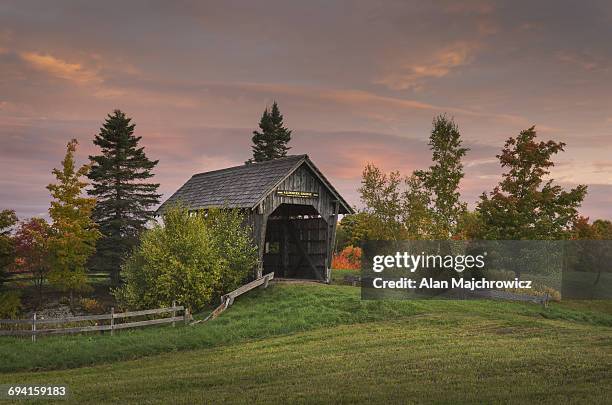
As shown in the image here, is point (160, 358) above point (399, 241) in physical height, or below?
below

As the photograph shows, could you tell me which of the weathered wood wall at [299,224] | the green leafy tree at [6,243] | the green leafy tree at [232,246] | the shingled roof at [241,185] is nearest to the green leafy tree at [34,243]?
the green leafy tree at [6,243]

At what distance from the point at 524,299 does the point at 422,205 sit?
11522 millimetres

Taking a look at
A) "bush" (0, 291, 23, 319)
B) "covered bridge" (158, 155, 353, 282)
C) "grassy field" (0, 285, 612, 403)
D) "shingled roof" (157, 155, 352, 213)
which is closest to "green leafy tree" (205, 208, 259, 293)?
"covered bridge" (158, 155, 353, 282)

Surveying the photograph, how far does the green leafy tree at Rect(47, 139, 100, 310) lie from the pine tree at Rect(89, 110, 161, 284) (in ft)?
18.3

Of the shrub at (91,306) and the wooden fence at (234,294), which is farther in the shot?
the shrub at (91,306)

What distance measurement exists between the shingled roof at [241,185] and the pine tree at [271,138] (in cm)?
2320

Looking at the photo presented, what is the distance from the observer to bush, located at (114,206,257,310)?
2723 centimetres

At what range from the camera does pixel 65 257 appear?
35062 millimetres

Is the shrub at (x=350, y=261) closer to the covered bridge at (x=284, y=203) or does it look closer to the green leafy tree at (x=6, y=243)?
the covered bridge at (x=284, y=203)

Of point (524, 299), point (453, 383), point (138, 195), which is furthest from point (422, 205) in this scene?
point (453, 383)

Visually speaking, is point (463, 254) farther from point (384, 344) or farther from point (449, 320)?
point (384, 344)

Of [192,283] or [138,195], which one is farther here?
[138,195]

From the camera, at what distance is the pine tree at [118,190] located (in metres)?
42.1

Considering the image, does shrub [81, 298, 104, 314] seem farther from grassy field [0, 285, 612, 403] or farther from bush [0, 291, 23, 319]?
grassy field [0, 285, 612, 403]
